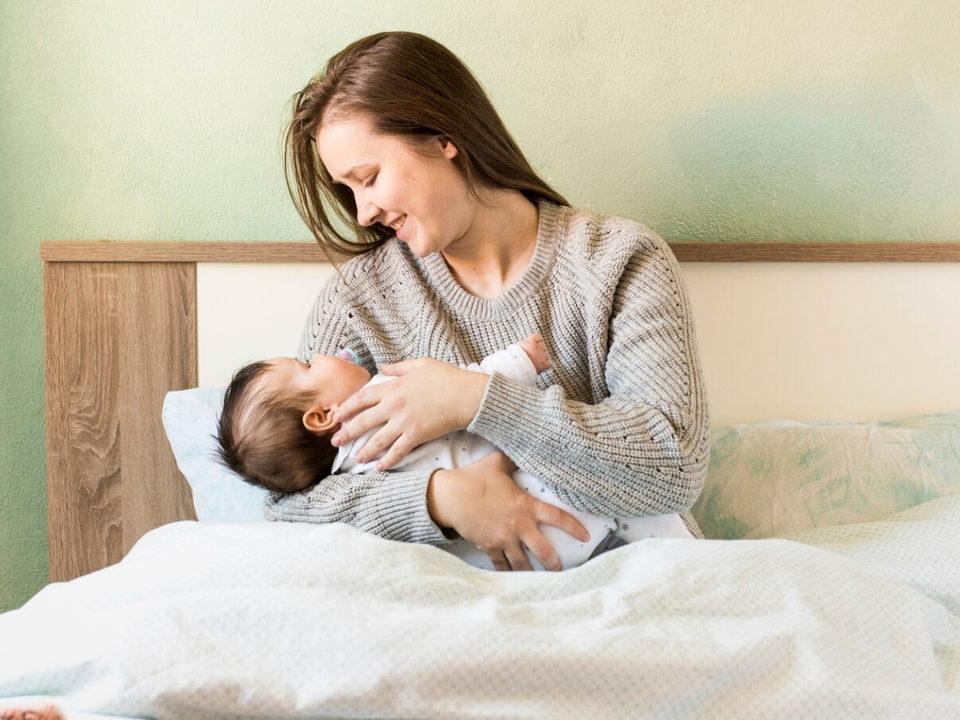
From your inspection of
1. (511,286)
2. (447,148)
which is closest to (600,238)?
(511,286)

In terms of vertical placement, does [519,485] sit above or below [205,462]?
above

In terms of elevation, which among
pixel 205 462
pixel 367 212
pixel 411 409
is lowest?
pixel 205 462

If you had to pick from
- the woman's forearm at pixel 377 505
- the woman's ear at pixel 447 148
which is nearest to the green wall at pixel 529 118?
the woman's ear at pixel 447 148

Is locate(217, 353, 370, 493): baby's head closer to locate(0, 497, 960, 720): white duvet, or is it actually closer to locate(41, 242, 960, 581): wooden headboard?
locate(0, 497, 960, 720): white duvet

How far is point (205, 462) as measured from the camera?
55.4 inches

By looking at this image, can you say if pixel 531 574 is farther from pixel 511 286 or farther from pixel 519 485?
pixel 511 286

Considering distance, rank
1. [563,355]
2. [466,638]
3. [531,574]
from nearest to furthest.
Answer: [466,638] < [531,574] < [563,355]

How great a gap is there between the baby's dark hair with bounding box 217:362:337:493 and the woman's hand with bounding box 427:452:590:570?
181 millimetres

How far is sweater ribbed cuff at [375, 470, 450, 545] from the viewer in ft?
3.66

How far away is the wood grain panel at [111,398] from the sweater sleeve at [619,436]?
73 cm

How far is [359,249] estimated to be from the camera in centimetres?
145

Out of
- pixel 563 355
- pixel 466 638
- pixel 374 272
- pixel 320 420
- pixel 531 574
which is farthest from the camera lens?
pixel 374 272

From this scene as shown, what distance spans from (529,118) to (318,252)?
459 mm

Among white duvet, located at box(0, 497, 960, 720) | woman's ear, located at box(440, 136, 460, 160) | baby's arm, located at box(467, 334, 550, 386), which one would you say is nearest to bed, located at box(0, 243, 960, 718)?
white duvet, located at box(0, 497, 960, 720)
